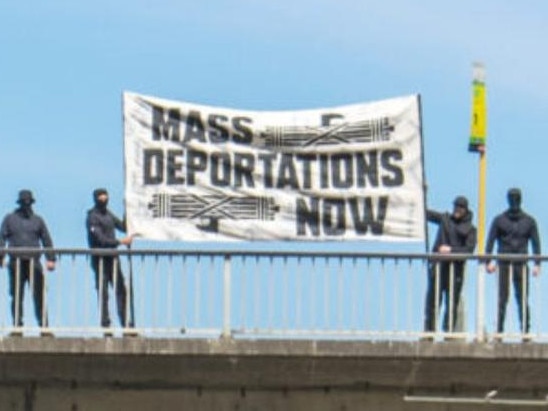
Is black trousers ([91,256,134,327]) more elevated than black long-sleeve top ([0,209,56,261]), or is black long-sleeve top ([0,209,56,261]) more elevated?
black long-sleeve top ([0,209,56,261])

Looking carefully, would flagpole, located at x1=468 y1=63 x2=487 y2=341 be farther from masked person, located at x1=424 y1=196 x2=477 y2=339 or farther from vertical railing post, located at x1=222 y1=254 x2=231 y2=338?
vertical railing post, located at x1=222 y1=254 x2=231 y2=338

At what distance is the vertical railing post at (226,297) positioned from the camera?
2586 centimetres

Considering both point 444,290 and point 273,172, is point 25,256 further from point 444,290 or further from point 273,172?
point 444,290

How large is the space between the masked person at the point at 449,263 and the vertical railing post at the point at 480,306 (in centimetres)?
29

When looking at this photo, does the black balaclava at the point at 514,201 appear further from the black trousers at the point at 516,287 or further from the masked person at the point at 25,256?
the masked person at the point at 25,256

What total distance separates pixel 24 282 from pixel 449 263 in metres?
4.66

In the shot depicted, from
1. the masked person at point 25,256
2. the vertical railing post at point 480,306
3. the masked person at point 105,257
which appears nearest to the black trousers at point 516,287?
the vertical railing post at point 480,306

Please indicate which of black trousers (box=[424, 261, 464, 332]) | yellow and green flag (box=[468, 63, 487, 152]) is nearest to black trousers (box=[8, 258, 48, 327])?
black trousers (box=[424, 261, 464, 332])

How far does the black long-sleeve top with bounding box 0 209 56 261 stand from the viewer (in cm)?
2723

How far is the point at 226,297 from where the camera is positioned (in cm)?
2605

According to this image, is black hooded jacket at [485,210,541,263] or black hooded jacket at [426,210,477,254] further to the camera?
black hooded jacket at [426,210,477,254]

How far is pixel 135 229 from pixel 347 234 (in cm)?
241

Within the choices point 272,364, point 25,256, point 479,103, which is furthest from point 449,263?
point 25,256

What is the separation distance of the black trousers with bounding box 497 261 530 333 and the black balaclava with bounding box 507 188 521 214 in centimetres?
82
